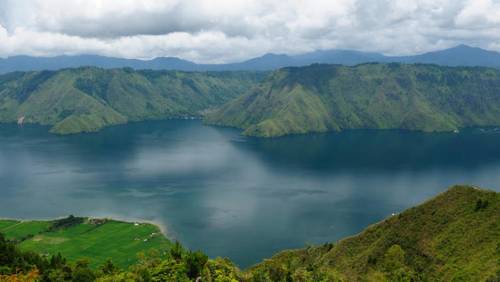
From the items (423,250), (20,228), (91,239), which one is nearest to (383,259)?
(423,250)

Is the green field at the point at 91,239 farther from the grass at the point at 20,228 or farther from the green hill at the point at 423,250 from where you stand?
the green hill at the point at 423,250

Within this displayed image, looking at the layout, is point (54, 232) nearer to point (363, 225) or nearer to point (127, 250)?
point (127, 250)

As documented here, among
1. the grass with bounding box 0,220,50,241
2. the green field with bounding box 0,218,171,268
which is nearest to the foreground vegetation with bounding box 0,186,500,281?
the green field with bounding box 0,218,171,268

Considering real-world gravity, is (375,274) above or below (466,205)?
below

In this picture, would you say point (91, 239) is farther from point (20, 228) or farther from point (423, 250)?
point (423, 250)

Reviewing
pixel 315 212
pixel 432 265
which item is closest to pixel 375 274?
pixel 432 265

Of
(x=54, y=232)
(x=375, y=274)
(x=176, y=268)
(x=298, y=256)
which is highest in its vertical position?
(x=176, y=268)

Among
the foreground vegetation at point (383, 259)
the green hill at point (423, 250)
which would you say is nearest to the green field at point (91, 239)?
the foreground vegetation at point (383, 259)

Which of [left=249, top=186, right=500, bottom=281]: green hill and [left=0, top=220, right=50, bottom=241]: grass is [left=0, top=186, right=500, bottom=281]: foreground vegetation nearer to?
[left=249, top=186, right=500, bottom=281]: green hill
